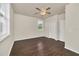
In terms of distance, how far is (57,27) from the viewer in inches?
239

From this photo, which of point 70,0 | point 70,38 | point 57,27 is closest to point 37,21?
point 57,27

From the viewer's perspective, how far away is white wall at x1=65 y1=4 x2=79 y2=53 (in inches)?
129

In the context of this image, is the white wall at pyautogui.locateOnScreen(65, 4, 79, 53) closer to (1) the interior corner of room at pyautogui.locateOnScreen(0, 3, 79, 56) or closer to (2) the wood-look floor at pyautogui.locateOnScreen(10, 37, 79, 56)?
(1) the interior corner of room at pyautogui.locateOnScreen(0, 3, 79, 56)

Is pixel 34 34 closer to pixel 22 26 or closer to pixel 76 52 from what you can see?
pixel 22 26

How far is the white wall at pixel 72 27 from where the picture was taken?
10.8ft

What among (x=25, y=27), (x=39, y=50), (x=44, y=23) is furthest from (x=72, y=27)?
(x=44, y=23)

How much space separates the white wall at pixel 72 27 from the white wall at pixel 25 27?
3090 mm

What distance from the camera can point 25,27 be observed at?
20.7 feet

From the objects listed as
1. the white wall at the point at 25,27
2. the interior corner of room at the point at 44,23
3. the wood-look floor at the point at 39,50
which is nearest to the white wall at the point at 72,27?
the interior corner of room at the point at 44,23

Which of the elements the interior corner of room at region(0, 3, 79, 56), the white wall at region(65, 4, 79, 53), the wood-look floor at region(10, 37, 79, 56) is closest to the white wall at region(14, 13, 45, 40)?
the interior corner of room at region(0, 3, 79, 56)

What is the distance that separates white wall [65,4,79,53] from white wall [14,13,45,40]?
3.09 metres

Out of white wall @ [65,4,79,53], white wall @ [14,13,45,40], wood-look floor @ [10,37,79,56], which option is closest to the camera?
wood-look floor @ [10,37,79,56]

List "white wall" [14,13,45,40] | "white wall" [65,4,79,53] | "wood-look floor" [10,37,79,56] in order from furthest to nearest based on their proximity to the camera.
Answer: "white wall" [14,13,45,40] → "white wall" [65,4,79,53] → "wood-look floor" [10,37,79,56]

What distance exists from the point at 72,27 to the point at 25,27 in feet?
11.5
